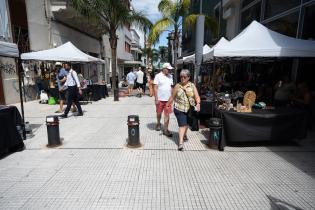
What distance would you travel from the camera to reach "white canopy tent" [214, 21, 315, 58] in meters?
5.99

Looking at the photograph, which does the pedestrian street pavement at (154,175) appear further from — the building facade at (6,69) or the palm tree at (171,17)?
the palm tree at (171,17)

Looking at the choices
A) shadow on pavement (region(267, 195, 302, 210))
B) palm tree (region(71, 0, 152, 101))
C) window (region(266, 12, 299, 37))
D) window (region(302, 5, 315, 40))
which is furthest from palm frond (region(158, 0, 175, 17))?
shadow on pavement (region(267, 195, 302, 210))

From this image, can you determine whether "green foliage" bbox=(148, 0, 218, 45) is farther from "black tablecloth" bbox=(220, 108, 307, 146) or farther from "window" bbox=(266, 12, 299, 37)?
"black tablecloth" bbox=(220, 108, 307, 146)

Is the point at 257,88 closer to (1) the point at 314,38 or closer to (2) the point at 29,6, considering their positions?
(1) the point at 314,38

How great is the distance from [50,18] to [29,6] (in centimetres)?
132

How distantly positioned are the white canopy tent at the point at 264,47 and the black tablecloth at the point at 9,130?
4773 millimetres

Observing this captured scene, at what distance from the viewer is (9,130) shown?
4.96 meters

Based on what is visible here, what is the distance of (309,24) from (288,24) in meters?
1.43

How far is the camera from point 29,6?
13086 mm

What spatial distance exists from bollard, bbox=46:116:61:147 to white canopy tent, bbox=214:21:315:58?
4.09 m

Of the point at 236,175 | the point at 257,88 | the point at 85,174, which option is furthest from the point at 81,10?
the point at 236,175

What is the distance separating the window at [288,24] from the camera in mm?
9062

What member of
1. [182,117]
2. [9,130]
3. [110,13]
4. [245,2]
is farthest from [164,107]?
[245,2]

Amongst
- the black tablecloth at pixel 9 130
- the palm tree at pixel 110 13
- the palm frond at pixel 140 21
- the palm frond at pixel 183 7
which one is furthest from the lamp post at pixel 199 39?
the palm frond at pixel 140 21
